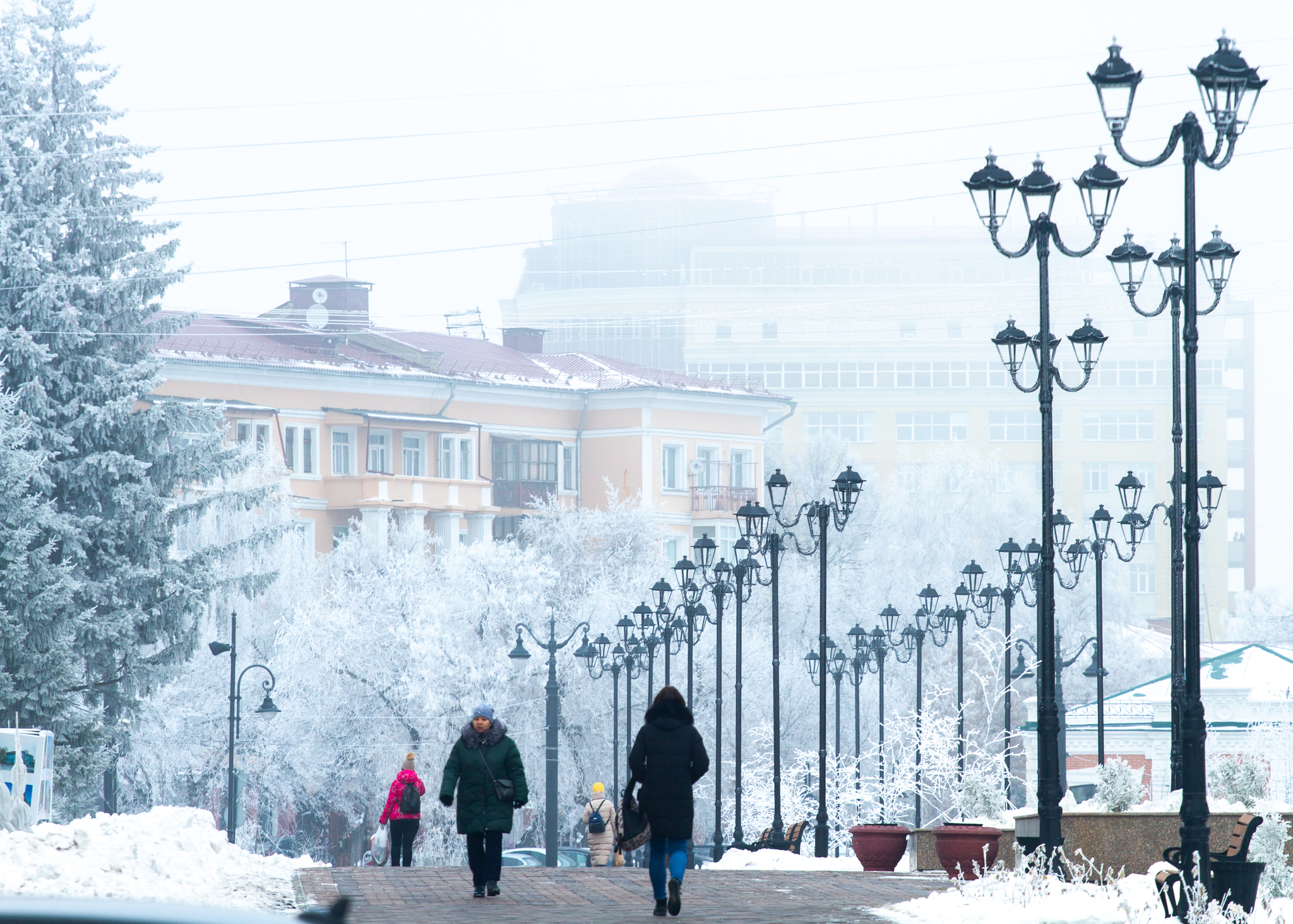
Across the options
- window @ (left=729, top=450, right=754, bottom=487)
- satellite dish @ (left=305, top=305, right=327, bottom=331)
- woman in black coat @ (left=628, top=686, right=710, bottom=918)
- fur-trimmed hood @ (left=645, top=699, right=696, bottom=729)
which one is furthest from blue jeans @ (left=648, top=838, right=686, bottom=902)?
window @ (left=729, top=450, right=754, bottom=487)

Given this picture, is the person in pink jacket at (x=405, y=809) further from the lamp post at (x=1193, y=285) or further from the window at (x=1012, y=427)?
the window at (x=1012, y=427)

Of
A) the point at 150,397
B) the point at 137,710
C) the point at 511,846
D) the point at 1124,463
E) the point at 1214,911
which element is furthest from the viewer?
the point at 1124,463

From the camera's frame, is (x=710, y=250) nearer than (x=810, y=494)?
No

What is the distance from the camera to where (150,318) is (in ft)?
132

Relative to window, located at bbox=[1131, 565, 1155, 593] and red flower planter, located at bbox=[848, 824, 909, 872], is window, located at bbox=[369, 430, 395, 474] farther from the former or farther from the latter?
window, located at bbox=[1131, 565, 1155, 593]

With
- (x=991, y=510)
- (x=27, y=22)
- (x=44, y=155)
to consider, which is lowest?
(x=991, y=510)

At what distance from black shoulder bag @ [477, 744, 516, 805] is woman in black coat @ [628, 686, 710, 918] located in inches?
59.5

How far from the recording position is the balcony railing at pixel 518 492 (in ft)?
260

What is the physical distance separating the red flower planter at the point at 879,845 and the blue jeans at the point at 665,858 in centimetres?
1005

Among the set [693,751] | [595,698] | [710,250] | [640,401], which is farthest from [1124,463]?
[693,751]

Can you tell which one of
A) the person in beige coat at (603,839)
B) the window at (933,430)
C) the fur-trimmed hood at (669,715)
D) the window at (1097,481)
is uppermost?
the window at (933,430)

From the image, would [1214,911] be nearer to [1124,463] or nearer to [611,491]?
[611,491]

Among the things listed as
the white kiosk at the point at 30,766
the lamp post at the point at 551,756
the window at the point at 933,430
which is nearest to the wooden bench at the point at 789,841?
the lamp post at the point at 551,756

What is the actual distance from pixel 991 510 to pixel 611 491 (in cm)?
1619
